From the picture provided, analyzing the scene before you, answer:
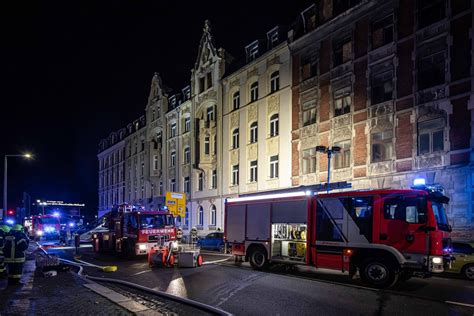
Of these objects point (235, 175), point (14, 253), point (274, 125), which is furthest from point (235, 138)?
point (14, 253)

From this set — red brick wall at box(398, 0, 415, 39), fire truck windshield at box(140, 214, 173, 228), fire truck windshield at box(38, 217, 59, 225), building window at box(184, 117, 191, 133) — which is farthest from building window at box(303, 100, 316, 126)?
fire truck windshield at box(38, 217, 59, 225)

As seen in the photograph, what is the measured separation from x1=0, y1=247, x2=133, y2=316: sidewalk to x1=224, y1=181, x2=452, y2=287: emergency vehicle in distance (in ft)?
21.7

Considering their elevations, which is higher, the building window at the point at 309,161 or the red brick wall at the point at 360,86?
the red brick wall at the point at 360,86

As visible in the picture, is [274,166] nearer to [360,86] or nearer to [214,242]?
[214,242]

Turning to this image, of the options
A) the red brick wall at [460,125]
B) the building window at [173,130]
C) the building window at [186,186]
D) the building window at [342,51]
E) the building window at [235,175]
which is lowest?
the building window at [186,186]

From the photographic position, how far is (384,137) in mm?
21172

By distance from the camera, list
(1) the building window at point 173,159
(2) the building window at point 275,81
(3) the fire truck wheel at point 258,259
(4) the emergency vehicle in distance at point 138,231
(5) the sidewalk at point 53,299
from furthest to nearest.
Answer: (1) the building window at point 173,159
(2) the building window at point 275,81
(4) the emergency vehicle in distance at point 138,231
(3) the fire truck wheel at point 258,259
(5) the sidewalk at point 53,299

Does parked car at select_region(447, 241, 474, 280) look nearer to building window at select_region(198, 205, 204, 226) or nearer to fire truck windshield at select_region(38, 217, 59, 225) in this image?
building window at select_region(198, 205, 204, 226)

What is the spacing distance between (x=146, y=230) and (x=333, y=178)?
10.7 m

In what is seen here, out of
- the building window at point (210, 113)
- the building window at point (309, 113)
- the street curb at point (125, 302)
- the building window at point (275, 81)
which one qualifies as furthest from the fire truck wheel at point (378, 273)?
the building window at point (210, 113)

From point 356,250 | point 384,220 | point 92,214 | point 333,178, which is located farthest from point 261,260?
point 92,214

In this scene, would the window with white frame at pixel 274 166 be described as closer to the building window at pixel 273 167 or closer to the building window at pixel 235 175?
the building window at pixel 273 167

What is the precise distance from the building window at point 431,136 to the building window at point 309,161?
674cm

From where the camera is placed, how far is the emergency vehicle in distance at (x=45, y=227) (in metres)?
37.2
